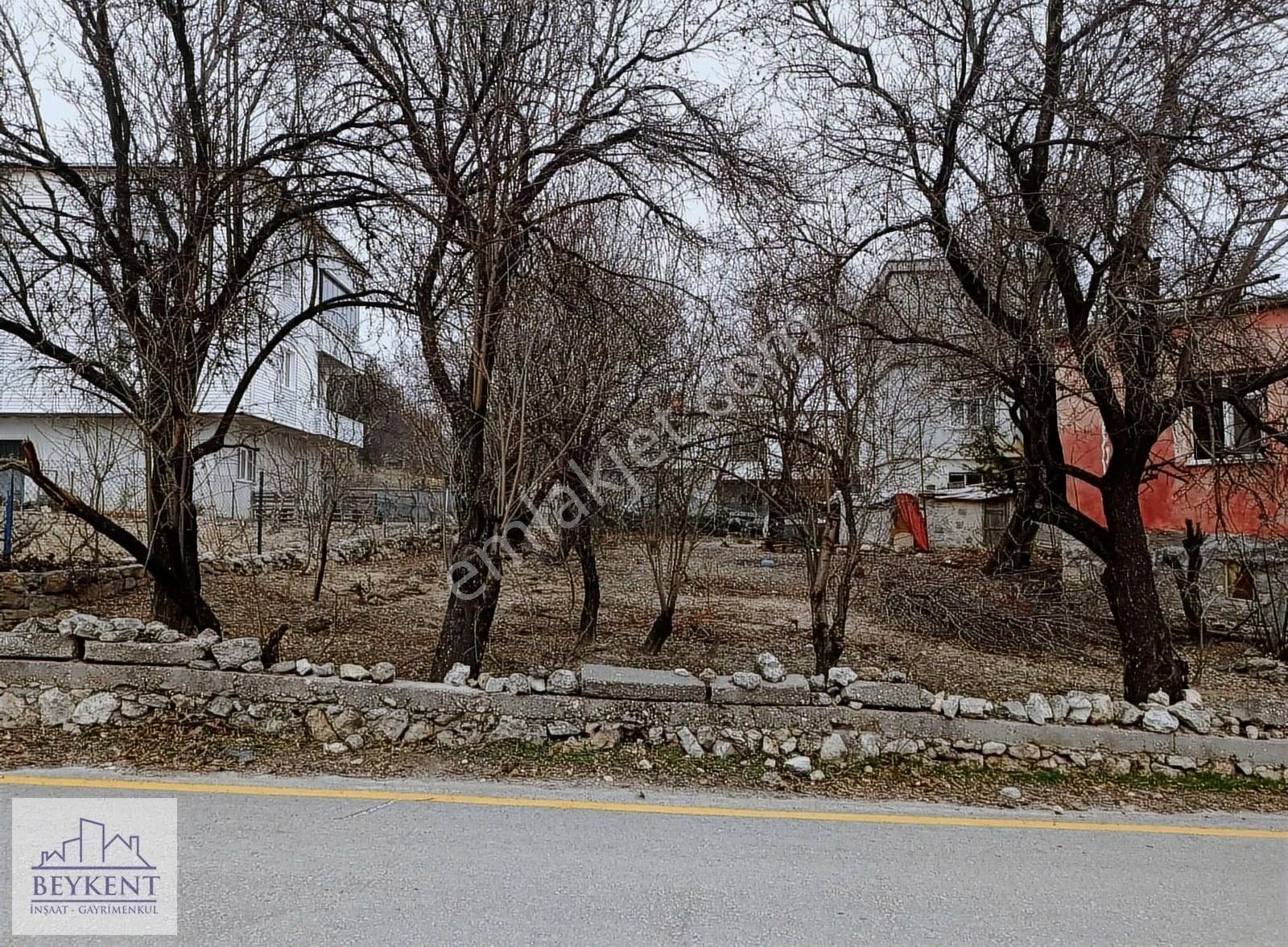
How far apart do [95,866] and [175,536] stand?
168 inches

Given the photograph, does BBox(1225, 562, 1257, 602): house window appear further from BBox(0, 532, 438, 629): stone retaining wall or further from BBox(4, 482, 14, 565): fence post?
BBox(4, 482, 14, 565): fence post

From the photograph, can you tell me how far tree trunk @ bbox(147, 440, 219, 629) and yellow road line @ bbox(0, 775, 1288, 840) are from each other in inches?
116

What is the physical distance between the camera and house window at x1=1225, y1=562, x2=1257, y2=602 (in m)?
9.54

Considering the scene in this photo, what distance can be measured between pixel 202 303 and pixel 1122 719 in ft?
26.6

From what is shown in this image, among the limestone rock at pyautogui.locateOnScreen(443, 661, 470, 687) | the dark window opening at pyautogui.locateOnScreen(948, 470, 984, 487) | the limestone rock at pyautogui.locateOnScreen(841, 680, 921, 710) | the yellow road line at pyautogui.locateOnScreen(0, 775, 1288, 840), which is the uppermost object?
the dark window opening at pyautogui.locateOnScreen(948, 470, 984, 487)

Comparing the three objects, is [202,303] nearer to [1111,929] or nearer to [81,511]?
[81,511]

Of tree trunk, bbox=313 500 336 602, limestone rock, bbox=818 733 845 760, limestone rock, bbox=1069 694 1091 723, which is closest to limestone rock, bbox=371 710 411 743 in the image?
limestone rock, bbox=818 733 845 760

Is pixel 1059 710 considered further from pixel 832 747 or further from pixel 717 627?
pixel 717 627

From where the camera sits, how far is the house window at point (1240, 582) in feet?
31.3

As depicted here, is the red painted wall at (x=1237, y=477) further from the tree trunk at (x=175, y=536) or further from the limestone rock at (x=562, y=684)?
the tree trunk at (x=175, y=536)

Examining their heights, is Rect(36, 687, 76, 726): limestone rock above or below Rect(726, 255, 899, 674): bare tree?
below

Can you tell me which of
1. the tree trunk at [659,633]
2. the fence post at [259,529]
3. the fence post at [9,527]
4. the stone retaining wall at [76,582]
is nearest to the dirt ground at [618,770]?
the tree trunk at [659,633]

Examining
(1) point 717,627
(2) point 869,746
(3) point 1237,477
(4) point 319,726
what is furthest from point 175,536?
(3) point 1237,477

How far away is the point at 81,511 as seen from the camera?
700cm
